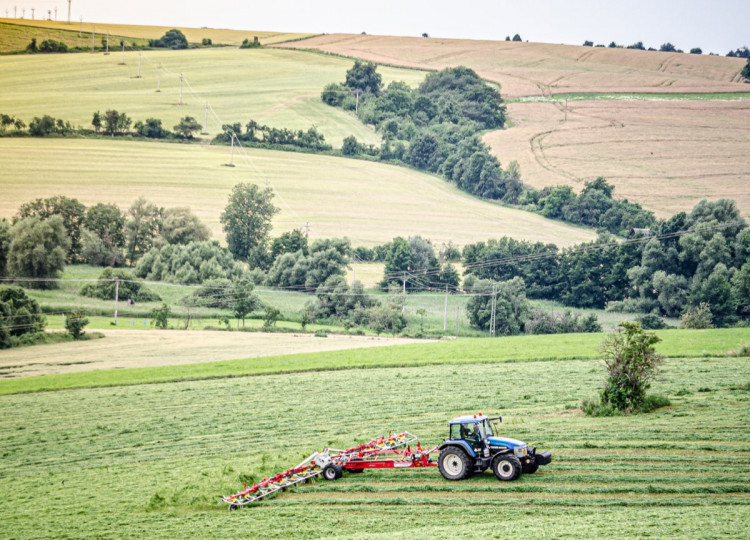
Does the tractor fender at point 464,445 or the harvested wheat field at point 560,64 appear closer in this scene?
the tractor fender at point 464,445

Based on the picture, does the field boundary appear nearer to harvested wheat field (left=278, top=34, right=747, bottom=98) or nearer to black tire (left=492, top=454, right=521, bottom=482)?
black tire (left=492, top=454, right=521, bottom=482)

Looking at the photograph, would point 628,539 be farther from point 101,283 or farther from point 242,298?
point 101,283

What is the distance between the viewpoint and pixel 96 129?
143m

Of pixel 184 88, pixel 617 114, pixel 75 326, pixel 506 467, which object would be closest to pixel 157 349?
pixel 75 326

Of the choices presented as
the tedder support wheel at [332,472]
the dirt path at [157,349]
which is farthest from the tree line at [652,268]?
the tedder support wheel at [332,472]

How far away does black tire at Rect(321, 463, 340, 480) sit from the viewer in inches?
1156

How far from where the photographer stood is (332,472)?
29438 millimetres

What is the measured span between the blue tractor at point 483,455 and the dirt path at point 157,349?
37.7m

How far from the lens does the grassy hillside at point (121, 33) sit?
6407 inches

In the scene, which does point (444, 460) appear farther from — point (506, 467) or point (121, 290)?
point (121, 290)

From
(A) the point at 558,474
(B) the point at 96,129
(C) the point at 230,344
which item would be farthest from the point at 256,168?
(A) the point at 558,474

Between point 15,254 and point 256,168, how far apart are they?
46.7 meters

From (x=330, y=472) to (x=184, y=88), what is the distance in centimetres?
13993

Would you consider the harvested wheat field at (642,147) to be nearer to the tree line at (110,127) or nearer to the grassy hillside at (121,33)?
the tree line at (110,127)
